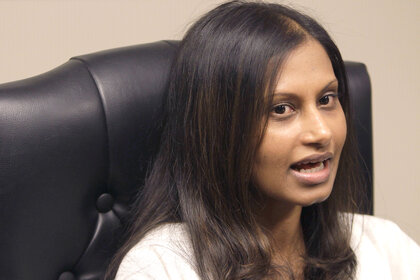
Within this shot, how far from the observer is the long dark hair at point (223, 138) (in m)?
1.04

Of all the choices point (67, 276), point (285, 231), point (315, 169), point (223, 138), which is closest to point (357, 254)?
point (285, 231)

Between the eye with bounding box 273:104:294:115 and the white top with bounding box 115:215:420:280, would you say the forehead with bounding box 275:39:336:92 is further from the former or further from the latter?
the white top with bounding box 115:215:420:280

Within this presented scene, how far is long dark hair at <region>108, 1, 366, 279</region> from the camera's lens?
104 centimetres

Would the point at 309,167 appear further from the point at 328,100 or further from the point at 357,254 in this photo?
the point at 357,254

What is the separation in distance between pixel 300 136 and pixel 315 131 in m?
0.02

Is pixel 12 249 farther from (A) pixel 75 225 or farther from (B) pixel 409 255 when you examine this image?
(B) pixel 409 255

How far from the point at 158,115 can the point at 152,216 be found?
17 centimetres

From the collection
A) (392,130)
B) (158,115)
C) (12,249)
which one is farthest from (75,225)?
(392,130)

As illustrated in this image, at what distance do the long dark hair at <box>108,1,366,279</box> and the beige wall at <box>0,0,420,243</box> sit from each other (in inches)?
11.1

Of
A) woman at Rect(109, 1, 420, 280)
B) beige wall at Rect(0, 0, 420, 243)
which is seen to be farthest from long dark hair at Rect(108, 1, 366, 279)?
beige wall at Rect(0, 0, 420, 243)

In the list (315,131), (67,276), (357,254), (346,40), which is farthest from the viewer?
(346,40)

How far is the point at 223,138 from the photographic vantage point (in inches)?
42.3

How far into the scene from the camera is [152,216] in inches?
46.3

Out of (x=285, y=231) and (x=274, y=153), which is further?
(x=285, y=231)
